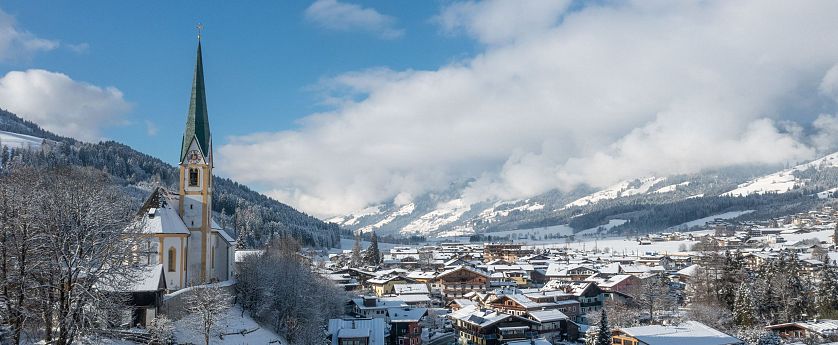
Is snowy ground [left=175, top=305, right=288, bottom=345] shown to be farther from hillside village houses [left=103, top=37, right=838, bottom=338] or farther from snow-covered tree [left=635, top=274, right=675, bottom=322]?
snow-covered tree [left=635, top=274, right=675, bottom=322]

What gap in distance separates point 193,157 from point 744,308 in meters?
56.6

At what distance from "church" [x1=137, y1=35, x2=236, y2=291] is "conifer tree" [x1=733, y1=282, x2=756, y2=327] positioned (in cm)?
5269

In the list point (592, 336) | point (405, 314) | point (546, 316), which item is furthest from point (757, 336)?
point (405, 314)

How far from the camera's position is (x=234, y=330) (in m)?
44.6

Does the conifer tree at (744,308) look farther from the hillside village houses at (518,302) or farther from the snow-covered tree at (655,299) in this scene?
the snow-covered tree at (655,299)

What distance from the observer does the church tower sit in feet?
166

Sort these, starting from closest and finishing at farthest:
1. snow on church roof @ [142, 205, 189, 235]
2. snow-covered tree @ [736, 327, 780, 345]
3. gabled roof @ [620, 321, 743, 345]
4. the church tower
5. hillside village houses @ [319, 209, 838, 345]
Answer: snow on church roof @ [142, 205, 189, 235], the church tower, gabled roof @ [620, 321, 743, 345], snow-covered tree @ [736, 327, 780, 345], hillside village houses @ [319, 209, 838, 345]

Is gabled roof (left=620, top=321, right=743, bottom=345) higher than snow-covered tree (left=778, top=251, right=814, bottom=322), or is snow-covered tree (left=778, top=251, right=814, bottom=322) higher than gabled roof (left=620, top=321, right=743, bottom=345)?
snow-covered tree (left=778, top=251, right=814, bottom=322)

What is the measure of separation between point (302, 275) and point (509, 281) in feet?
243

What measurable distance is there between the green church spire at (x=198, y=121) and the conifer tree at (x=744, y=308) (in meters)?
55.3

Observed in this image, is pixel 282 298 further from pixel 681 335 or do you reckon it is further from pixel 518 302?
pixel 518 302

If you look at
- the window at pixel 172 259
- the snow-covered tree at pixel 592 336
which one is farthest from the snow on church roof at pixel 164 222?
the snow-covered tree at pixel 592 336

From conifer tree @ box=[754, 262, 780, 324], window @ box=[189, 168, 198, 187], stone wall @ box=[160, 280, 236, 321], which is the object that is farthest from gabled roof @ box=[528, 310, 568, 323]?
stone wall @ box=[160, 280, 236, 321]

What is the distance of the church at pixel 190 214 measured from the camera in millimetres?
46625
